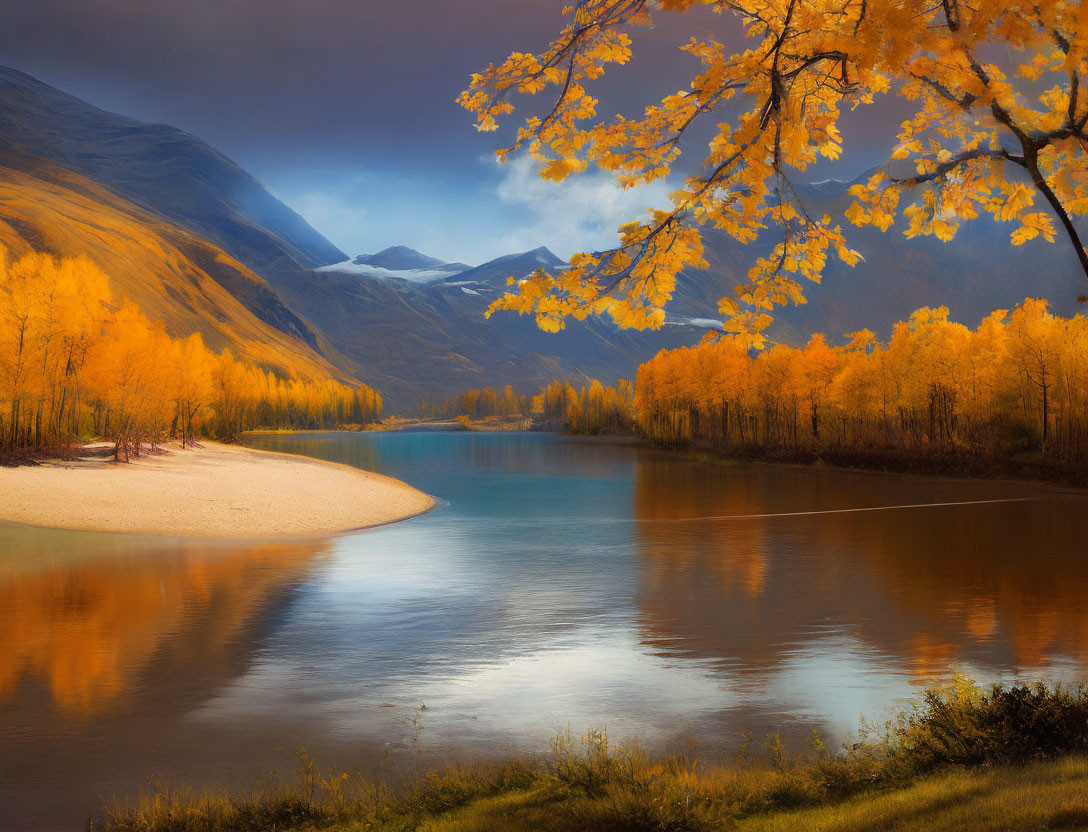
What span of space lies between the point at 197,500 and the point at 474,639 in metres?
32.5

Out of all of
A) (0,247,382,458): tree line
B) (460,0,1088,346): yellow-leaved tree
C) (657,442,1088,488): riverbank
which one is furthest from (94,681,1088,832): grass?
(657,442,1088,488): riverbank

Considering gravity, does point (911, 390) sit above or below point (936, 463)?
above

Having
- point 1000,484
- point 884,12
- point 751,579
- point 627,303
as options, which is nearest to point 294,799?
point 627,303

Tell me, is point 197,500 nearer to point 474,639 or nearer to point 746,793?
point 474,639

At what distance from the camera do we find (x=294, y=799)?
987 centimetres

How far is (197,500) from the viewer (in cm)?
4747

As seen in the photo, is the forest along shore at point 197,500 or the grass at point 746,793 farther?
the forest along shore at point 197,500

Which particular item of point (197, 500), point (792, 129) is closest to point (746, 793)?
point (792, 129)

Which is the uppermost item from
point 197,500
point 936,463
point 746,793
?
point 936,463

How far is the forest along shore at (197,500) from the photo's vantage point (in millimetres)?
40906

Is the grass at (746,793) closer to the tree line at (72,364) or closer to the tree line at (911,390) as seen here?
the tree line at (911,390)

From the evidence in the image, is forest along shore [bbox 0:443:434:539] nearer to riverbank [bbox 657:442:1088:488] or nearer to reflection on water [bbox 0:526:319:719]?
reflection on water [bbox 0:526:319:719]

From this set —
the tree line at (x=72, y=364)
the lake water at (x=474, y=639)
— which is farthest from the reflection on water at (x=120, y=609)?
the tree line at (x=72, y=364)

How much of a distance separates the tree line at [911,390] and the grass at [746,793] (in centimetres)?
4748
